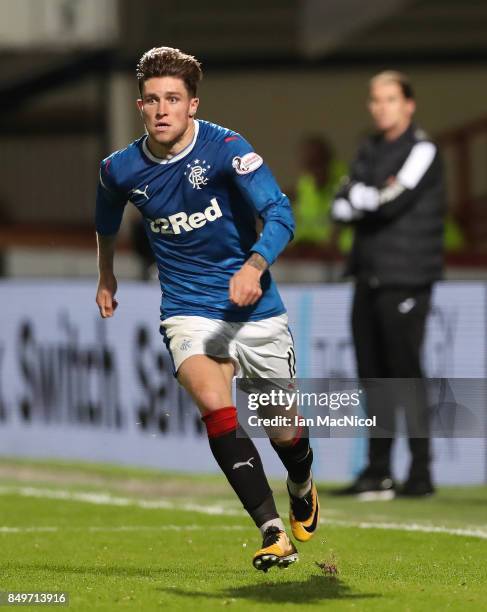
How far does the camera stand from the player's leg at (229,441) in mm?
7000

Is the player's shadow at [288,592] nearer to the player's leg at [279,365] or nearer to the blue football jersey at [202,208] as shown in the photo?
the player's leg at [279,365]

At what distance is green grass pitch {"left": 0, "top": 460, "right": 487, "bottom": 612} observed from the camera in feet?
22.1

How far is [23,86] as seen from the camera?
23531mm

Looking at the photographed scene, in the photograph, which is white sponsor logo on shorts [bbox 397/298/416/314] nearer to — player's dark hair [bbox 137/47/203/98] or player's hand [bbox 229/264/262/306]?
player's dark hair [bbox 137/47/203/98]

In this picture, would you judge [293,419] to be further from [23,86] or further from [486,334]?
[23,86]

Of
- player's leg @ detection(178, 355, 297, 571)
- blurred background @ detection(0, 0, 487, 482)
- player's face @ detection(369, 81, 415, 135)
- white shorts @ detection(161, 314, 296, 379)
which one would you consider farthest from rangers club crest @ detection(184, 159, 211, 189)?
blurred background @ detection(0, 0, 487, 482)

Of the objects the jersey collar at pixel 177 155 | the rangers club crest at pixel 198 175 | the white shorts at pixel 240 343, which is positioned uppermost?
the jersey collar at pixel 177 155

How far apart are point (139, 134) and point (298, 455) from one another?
14.5 m

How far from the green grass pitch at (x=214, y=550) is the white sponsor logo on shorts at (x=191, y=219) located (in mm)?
1413

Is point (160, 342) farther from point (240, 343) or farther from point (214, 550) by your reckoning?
point (240, 343)

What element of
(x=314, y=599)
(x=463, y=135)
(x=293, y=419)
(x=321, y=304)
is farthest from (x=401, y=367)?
(x=463, y=135)

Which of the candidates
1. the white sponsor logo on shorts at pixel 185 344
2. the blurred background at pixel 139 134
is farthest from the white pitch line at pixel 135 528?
the blurred background at pixel 139 134

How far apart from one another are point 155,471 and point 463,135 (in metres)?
5.30

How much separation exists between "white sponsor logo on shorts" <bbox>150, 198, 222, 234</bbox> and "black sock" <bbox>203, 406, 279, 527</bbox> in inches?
29.6
